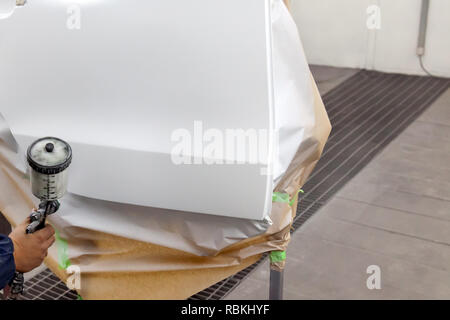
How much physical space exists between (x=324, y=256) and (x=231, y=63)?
6.71 ft

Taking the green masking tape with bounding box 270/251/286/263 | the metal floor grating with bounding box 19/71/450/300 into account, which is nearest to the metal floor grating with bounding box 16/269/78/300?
the metal floor grating with bounding box 19/71/450/300

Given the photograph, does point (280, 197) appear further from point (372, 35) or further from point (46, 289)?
point (372, 35)

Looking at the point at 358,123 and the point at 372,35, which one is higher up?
the point at 372,35

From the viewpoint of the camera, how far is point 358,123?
544 cm

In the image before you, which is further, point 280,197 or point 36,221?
point 280,197

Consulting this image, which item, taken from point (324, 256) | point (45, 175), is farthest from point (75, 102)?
point (324, 256)

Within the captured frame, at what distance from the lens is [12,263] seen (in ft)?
5.38

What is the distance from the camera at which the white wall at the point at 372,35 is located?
6637mm

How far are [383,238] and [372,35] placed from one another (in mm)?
4032

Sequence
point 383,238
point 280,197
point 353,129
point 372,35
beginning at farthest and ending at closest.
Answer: point 372,35 → point 353,129 → point 383,238 → point 280,197

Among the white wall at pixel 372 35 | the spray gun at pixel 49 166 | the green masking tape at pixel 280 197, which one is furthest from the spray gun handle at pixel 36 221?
the white wall at pixel 372 35

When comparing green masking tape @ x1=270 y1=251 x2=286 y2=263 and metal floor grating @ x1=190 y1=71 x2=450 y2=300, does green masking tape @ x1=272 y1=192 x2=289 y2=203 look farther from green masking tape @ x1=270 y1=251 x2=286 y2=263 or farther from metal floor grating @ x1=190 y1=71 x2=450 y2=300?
metal floor grating @ x1=190 y1=71 x2=450 y2=300

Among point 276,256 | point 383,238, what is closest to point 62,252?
point 276,256
